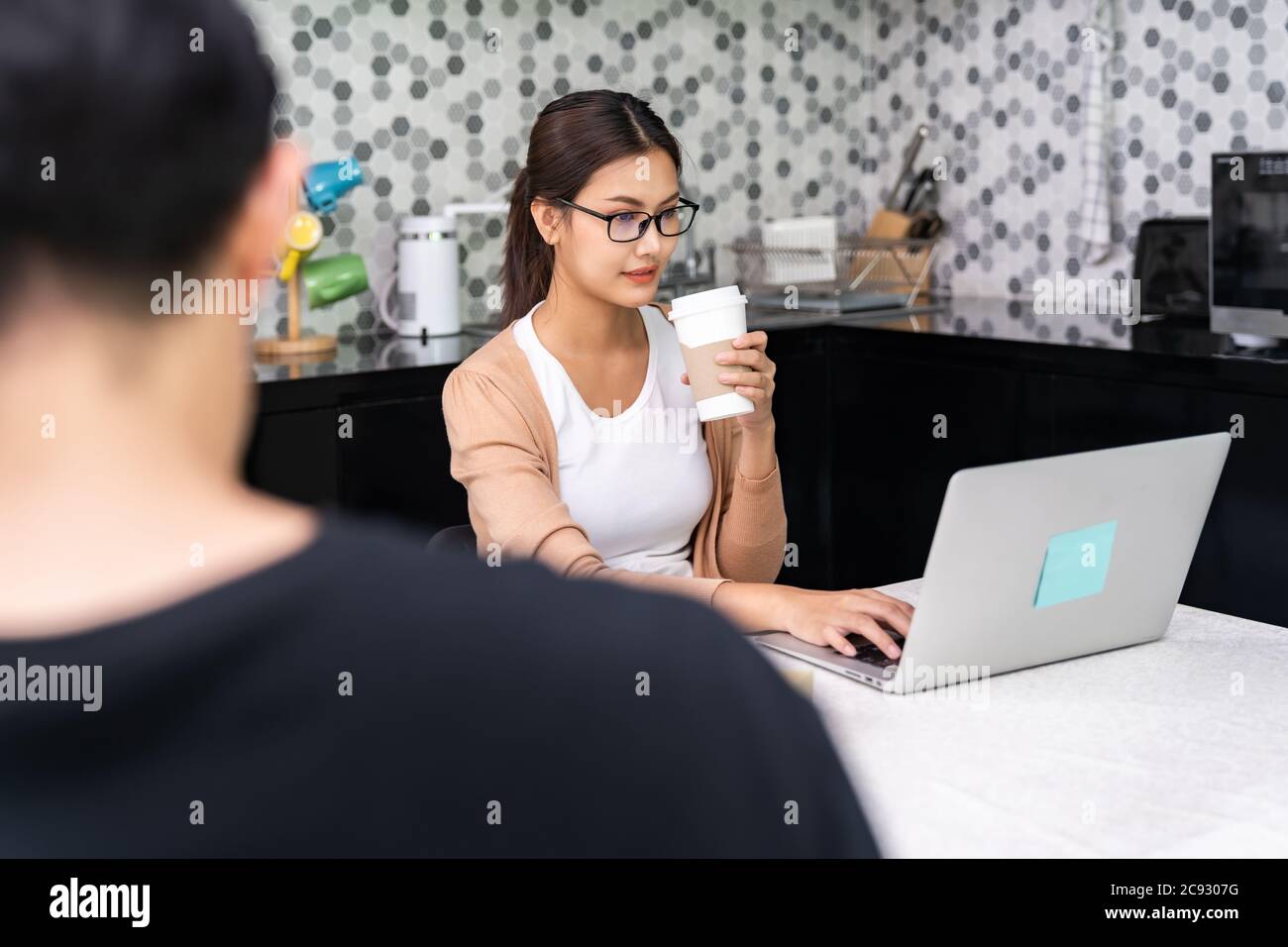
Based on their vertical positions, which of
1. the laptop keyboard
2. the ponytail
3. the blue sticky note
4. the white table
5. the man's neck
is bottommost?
the white table

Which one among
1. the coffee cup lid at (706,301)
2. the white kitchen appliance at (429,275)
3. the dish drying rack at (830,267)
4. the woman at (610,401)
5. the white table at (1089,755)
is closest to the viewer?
the white table at (1089,755)

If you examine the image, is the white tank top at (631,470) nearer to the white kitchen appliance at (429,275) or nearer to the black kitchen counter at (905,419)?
the black kitchen counter at (905,419)

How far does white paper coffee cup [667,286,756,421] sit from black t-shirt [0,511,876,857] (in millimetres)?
1052

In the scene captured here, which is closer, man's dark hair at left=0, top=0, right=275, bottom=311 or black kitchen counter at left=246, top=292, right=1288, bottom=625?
man's dark hair at left=0, top=0, right=275, bottom=311

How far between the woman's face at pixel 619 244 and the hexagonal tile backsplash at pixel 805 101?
1.22 m

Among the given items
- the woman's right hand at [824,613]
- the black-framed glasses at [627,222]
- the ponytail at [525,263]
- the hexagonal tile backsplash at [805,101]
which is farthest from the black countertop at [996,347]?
the woman's right hand at [824,613]

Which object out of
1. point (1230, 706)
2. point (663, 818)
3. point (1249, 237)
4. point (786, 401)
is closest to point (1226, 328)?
point (1249, 237)

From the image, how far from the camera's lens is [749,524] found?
5.85 feet

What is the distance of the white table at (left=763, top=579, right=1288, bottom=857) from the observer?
95cm

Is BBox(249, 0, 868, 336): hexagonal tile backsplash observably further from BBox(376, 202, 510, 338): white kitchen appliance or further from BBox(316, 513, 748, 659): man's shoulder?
BBox(316, 513, 748, 659): man's shoulder

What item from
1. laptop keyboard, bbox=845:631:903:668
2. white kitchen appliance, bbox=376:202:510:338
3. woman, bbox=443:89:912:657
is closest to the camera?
laptop keyboard, bbox=845:631:903:668

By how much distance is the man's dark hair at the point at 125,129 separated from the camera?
1.34 feet

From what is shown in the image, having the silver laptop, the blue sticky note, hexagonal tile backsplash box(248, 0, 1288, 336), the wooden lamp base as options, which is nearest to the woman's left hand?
the silver laptop

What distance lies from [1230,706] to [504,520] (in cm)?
77
